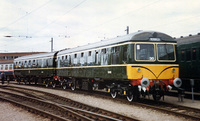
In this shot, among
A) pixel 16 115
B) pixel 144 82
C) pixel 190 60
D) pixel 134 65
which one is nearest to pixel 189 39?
pixel 190 60

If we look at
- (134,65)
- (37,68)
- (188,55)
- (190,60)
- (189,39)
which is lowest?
(37,68)

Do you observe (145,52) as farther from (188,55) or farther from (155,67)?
(188,55)

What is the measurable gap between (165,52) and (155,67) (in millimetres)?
1017

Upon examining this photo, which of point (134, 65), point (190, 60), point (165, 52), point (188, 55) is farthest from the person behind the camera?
point (188, 55)

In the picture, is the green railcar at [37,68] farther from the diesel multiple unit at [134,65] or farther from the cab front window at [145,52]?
the cab front window at [145,52]

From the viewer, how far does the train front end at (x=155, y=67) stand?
11.5 metres

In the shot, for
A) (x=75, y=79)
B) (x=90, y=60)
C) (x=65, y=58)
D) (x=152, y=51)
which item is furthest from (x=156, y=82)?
(x=65, y=58)

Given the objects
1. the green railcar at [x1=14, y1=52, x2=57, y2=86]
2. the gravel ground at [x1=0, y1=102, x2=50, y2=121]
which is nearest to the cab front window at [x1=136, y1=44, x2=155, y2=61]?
the gravel ground at [x1=0, y1=102, x2=50, y2=121]

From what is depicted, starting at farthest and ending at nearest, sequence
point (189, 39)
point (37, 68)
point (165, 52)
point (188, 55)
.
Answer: point (37, 68)
point (189, 39)
point (188, 55)
point (165, 52)

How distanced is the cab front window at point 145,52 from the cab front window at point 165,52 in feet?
1.24

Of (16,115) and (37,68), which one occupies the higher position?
(37,68)

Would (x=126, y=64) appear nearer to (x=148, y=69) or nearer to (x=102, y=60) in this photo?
(x=148, y=69)

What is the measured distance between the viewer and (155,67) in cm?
1168

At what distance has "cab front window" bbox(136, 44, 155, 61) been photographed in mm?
11672
